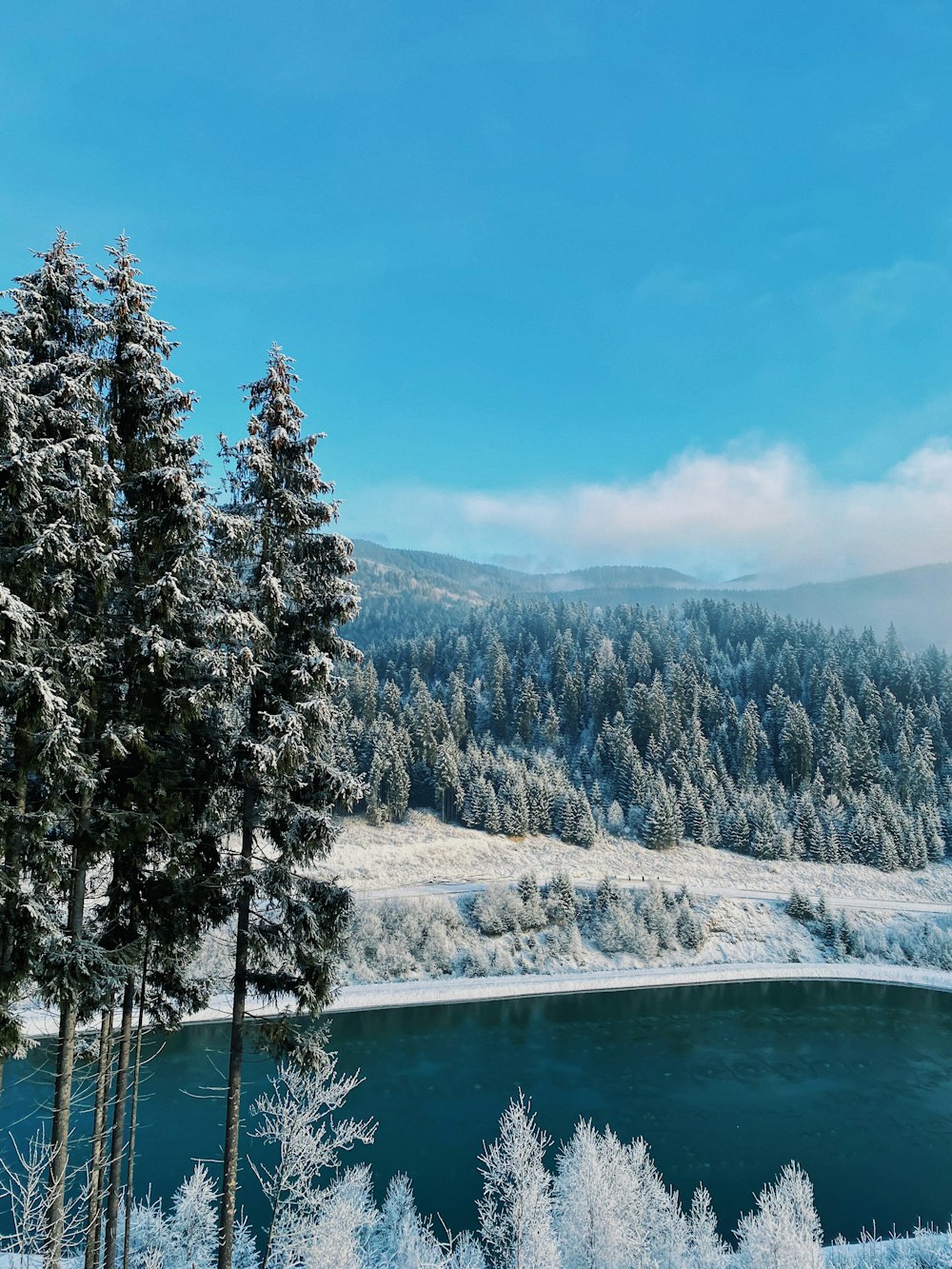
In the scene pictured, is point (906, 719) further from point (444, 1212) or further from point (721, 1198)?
point (444, 1212)

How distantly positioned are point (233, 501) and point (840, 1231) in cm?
3483

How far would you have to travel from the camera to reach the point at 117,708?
10.4 meters

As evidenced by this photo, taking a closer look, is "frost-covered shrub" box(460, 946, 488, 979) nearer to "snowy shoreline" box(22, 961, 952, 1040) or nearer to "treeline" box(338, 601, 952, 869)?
"snowy shoreline" box(22, 961, 952, 1040)

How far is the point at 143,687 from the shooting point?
412 inches

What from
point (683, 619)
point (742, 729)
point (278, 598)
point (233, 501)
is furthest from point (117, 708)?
point (683, 619)

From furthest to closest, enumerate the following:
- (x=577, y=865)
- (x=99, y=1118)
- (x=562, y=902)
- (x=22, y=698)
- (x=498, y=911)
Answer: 1. (x=577, y=865)
2. (x=562, y=902)
3. (x=498, y=911)
4. (x=99, y=1118)
5. (x=22, y=698)

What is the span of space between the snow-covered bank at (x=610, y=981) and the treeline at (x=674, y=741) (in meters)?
19.2

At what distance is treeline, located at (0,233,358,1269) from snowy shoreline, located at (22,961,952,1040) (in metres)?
42.7

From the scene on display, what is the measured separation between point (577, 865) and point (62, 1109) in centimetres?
7272

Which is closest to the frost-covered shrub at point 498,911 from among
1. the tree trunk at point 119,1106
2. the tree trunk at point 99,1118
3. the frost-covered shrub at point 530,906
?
the frost-covered shrub at point 530,906

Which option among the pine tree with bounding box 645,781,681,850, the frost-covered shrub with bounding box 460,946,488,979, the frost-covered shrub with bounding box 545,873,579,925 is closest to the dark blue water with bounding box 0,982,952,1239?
the frost-covered shrub with bounding box 460,946,488,979

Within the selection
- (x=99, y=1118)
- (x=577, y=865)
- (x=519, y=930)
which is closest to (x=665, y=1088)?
(x=519, y=930)

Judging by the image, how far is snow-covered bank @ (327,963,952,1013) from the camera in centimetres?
5219

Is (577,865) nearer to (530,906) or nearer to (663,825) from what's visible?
(663,825)
